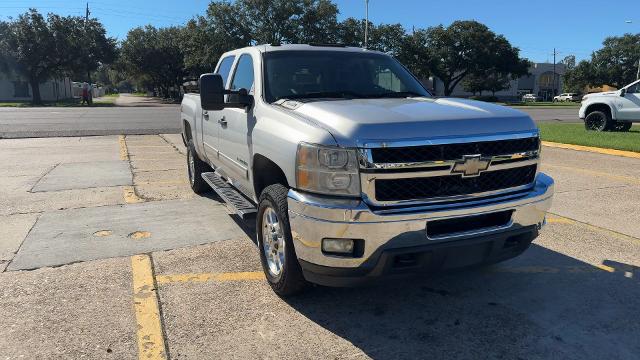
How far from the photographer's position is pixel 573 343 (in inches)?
125

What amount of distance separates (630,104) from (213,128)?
14.8 meters

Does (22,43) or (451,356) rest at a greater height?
(22,43)

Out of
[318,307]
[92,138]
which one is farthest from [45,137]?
[318,307]

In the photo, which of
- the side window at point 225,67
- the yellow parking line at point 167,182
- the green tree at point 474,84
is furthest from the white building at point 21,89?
the green tree at point 474,84

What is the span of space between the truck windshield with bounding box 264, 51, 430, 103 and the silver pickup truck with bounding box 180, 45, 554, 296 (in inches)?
10.2

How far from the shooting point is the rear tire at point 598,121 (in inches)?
650

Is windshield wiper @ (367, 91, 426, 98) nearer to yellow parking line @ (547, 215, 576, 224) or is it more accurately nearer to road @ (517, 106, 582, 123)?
yellow parking line @ (547, 215, 576, 224)

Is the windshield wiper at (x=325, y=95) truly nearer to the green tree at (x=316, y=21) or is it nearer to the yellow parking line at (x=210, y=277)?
the yellow parking line at (x=210, y=277)

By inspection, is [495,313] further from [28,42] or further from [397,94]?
[28,42]

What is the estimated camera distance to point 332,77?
465 cm

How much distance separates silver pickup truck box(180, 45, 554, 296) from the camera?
10.2 feet

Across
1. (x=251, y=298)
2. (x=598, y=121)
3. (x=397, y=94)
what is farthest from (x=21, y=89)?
(x=251, y=298)

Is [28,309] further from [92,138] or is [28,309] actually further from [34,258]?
[92,138]

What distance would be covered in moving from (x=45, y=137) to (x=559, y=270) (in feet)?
48.1
